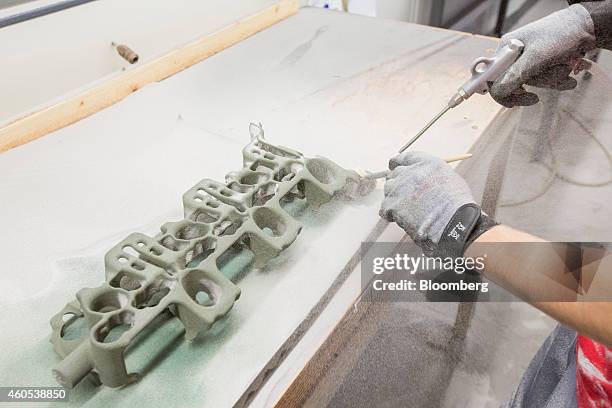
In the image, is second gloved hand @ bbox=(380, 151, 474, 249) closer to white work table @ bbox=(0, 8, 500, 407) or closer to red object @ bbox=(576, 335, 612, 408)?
white work table @ bbox=(0, 8, 500, 407)

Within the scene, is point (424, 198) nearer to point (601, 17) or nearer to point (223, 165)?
point (223, 165)

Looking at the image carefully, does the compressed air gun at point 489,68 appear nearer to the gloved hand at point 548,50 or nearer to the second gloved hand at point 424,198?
the gloved hand at point 548,50

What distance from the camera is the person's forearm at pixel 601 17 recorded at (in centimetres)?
90

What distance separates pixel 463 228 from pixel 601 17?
0.56m

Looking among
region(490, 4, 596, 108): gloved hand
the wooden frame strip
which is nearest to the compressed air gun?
region(490, 4, 596, 108): gloved hand

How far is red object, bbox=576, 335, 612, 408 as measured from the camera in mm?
659

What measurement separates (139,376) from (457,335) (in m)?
1.02

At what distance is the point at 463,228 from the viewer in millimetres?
676

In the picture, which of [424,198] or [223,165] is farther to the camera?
[223,165]

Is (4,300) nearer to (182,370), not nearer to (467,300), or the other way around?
(182,370)

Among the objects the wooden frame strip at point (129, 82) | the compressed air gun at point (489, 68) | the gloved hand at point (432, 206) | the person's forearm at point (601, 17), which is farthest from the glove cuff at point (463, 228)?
the wooden frame strip at point (129, 82)

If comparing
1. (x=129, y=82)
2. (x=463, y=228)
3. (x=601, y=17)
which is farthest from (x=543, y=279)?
(x=129, y=82)

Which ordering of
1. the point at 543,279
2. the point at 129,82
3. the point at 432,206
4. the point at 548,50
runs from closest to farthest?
the point at 543,279, the point at 432,206, the point at 548,50, the point at 129,82

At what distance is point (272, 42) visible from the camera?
1.43 m
